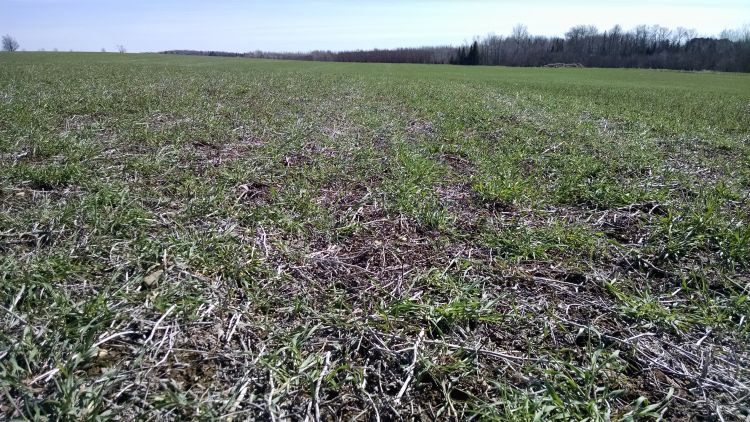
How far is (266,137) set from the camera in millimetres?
7285

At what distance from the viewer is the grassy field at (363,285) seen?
6.56 feet

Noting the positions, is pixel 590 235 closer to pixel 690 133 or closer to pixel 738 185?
pixel 738 185

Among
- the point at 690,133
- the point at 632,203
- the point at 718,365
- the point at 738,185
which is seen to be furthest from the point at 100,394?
the point at 690,133

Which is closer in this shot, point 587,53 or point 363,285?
point 363,285

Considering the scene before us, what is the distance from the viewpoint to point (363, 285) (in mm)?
2990

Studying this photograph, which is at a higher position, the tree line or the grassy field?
the tree line

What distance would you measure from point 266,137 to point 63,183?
11.1 feet

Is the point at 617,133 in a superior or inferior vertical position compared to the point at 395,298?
superior

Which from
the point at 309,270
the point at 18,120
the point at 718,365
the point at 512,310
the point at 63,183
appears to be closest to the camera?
A: the point at 718,365

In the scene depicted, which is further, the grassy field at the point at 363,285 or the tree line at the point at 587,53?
the tree line at the point at 587,53

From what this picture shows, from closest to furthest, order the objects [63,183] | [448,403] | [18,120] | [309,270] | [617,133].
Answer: [448,403] → [309,270] → [63,183] → [18,120] → [617,133]

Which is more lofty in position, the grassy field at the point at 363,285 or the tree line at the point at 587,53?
the tree line at the point at 587,53

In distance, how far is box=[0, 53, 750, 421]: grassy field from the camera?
2.00 m

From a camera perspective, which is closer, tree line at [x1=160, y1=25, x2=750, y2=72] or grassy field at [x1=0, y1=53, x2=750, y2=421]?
grassy field at [x1=0, y1=53, x2=750, y2=421]
